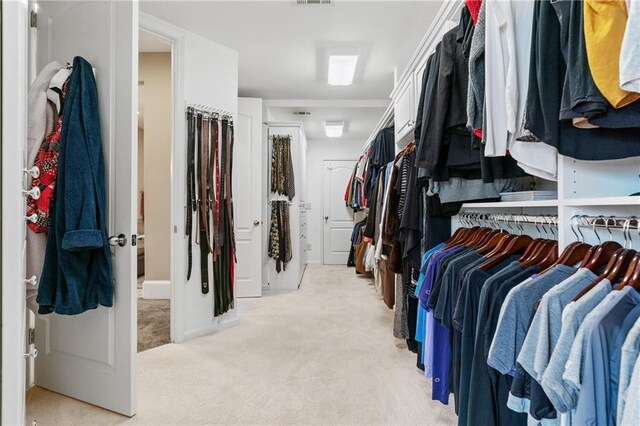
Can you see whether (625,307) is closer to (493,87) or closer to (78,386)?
(493,87)

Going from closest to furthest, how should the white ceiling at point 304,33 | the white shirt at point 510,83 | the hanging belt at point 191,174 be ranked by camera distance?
1. the white shirt at point 510,83
2. the white ceiling at point 304,33
3. the hanging belt at point 191,174

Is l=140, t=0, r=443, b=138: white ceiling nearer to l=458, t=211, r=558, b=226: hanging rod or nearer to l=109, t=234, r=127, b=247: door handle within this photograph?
l=458, t=211, r=558, b=226: hanging rod

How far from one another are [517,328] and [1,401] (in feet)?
4.78

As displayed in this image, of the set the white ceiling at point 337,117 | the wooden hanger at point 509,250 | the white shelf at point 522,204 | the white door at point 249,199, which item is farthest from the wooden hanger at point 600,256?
the white ceiling at point 337,117

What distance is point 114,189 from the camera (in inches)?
68.1

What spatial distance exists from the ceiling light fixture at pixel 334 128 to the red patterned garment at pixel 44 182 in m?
4.45

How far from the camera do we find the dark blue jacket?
1538 mm

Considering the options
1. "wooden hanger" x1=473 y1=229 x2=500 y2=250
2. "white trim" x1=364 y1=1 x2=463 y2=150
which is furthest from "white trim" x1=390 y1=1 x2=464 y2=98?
"wooden hanger" x1=473 y1=229 x2=500 y2=250

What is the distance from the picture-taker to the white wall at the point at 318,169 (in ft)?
22.5

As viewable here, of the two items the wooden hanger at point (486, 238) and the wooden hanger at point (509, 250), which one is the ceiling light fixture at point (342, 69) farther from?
the wooden hanger at point (509, 250)

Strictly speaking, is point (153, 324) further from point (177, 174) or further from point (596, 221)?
point (596, 221)

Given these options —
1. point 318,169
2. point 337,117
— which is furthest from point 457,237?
point 318,169

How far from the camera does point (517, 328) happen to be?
3.15 ft

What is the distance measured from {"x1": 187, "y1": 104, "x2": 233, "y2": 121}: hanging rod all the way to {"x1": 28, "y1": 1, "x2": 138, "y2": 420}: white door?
106cm
